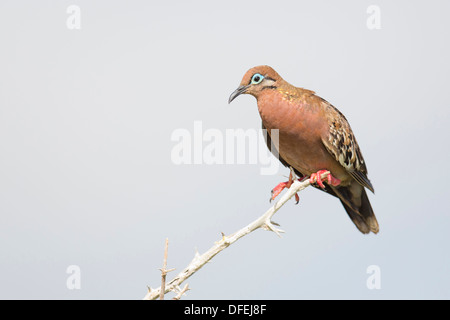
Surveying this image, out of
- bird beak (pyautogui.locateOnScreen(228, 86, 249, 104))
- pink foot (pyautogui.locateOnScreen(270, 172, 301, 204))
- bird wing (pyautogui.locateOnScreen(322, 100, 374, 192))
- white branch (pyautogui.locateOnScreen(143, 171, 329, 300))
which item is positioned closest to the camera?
white branch (pyautogui.locateOnScreen(143, 171, 329, 300))

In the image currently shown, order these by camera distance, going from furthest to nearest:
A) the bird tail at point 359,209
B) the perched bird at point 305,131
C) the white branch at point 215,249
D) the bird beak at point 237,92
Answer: the bird tail at point 359,209 < the perched bird at point 305,131 < the bird beak at point 237,92 < the white branch at point 215,249

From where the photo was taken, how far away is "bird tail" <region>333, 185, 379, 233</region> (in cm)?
831

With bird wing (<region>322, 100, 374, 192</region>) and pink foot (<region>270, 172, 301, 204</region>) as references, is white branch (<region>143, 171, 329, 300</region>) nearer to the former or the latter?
pink foot (<region>270, 172, 301, 204</region>)

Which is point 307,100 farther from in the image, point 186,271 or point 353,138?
point 186,271

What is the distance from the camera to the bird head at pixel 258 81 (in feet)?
23.9

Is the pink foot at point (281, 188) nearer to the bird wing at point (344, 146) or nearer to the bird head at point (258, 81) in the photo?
the bird wing at point (344, 146)

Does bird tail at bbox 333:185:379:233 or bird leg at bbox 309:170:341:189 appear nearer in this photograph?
bird leg at bbox 309:170:341:189

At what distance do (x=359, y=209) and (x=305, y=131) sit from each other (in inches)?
70.4

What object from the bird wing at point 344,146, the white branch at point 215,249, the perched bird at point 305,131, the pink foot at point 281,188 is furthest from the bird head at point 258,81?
the white branch at point 215,249

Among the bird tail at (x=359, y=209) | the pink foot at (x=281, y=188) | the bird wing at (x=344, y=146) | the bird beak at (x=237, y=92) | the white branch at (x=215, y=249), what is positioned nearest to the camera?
the white branch at (x=215, y=249)

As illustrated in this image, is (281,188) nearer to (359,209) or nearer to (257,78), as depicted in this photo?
(257,78)

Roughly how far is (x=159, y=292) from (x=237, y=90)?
3.11 m

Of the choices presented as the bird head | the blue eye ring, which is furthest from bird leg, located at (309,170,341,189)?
the blue eye ring

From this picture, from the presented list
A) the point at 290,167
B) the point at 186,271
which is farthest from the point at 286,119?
the point at 186,271
